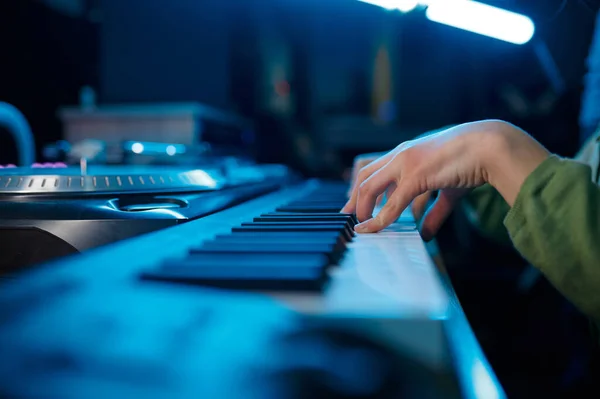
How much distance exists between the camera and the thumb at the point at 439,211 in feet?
2.60

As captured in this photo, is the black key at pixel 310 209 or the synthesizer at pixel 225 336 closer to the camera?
the synthesizer at pixel 225 336

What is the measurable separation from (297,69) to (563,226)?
128 inches

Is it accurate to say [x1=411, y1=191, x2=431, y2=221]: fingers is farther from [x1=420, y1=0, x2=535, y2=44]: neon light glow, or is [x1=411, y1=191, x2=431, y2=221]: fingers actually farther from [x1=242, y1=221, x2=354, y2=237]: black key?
[x1=420, y1=0, x2=535, y2=44]: neon light glow

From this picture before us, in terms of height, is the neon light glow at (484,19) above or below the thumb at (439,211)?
above

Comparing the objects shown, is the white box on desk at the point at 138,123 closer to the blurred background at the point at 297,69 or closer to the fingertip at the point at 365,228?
the blurred background at the point at 297,69

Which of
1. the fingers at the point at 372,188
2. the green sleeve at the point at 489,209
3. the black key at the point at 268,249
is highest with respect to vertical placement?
the fingers at the point at 372,188

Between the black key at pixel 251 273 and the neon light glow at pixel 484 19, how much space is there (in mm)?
1481

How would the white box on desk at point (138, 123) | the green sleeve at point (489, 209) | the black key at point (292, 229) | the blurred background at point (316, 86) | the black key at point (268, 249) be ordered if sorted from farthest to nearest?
the white box on desk at point (138, 123)
the blurred background at point (316, 86)
the green sleeve at point (489, 209)
the black key at point (292, 229)
the black key at point (268, 249)

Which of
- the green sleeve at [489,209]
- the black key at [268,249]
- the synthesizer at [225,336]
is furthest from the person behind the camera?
the green sleeve at [489,209]

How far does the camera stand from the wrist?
0.59 metres

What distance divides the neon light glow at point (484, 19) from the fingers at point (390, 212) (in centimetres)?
118

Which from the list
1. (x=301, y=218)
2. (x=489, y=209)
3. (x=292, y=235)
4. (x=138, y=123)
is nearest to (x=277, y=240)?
(x=292, y=235)

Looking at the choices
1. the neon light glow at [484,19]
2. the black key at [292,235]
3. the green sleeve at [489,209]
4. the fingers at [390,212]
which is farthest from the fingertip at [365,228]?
the neon light glow at [484,19]

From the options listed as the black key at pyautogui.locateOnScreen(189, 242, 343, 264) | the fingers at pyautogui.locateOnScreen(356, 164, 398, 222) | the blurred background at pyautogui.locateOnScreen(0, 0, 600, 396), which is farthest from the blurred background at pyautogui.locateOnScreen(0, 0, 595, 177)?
the black key at pyautogui.locateOnScreen(189, 242, 343, 264)
